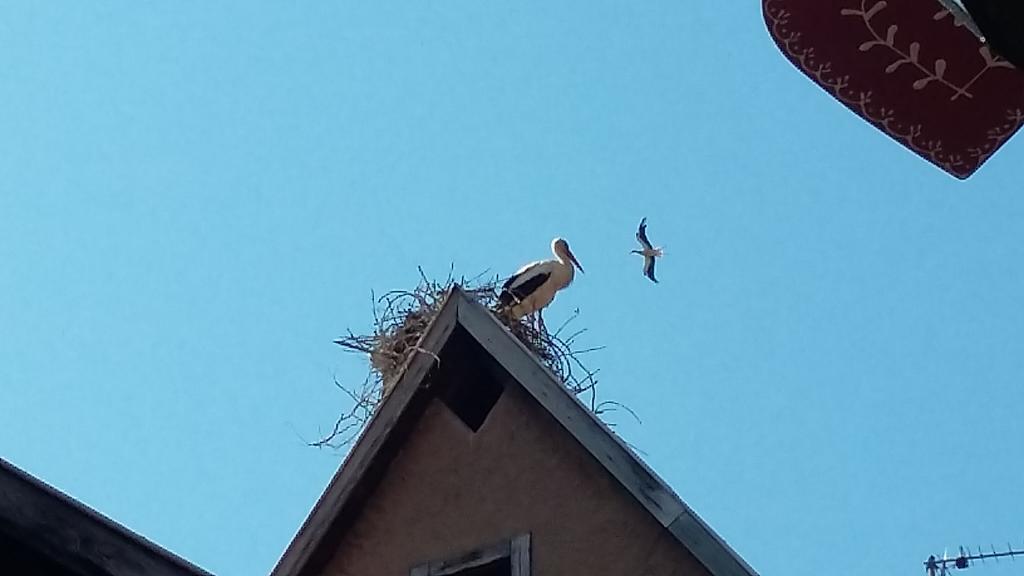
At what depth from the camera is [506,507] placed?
286 inches

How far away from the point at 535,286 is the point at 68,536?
781 centimetres

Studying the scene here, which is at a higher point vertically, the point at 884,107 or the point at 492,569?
the point at 492,569

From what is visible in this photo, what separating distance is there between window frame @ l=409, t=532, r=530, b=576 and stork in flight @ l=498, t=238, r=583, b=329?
10.2 ft

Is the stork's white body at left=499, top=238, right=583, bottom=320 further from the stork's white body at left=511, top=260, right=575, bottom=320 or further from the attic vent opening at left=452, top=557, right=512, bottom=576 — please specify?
the attic vent opening at left=452, top=557, right=512, bottom=576

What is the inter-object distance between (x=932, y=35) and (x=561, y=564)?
4.56 metres

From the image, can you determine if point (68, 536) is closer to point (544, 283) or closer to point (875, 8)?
point (875, 8)

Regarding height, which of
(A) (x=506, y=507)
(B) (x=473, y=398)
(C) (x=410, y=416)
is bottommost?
(A) (x=506, y=507)

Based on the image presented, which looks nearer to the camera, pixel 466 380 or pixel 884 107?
pixel 884 107

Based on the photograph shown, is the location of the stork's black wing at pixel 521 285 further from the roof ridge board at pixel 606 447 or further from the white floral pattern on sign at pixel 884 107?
the white floral pattern on sign at pixel 884 107

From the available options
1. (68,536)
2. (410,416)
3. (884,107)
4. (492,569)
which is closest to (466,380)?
(410,416)

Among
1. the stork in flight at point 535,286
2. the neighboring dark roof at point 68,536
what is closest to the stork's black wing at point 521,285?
the stork in flight at point 535,286

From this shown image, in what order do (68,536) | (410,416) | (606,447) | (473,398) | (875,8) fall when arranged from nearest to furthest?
1. (875,8)
2. (68,536)
3. (606,447)
4. (410,416)
5. (473,398)

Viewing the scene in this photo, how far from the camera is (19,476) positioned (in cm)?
327

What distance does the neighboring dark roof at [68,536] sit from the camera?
10.7 ft
